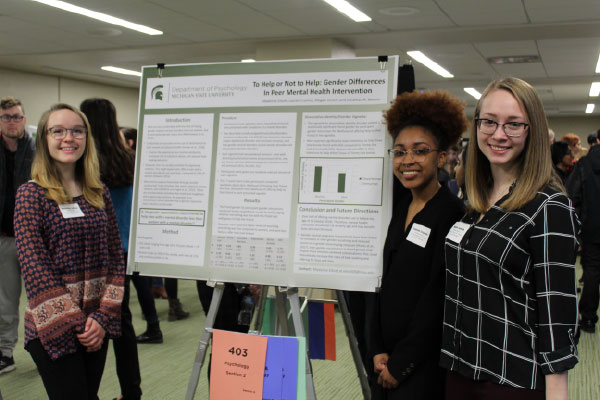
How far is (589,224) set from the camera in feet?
14.1

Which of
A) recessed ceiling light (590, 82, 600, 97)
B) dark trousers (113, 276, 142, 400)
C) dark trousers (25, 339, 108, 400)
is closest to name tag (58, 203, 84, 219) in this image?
dark trousers (25, 339, 108, 400)

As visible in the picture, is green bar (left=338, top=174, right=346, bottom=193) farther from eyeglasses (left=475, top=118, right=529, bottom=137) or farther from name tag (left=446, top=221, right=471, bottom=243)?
eyeglasses (left=475, top=118, right=529, bottom=137)


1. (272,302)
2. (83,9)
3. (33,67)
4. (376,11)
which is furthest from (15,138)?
(33,67)

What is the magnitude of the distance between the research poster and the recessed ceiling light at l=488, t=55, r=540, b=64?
6809mm

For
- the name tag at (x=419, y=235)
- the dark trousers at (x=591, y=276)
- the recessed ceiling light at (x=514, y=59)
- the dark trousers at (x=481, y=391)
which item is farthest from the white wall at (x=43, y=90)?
the dark trousers at (x=481, y=391)

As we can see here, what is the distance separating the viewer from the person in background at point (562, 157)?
19.0ft

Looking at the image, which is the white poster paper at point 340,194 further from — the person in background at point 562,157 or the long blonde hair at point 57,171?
the person in background at point 562,157

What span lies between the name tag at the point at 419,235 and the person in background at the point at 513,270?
144 millimetres

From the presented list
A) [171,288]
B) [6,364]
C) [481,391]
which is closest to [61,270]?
[481,391]

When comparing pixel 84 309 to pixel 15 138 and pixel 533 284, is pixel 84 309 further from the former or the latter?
pixel 15 138

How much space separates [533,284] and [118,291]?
1.54m

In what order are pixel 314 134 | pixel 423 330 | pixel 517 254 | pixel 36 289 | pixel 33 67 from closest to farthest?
pixel 517 254
pixel 423 330
pixel 36 289
pixel 314 134
pixel 33 67

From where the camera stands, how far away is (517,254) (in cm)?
134

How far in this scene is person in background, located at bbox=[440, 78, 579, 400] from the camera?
51.2 inches
